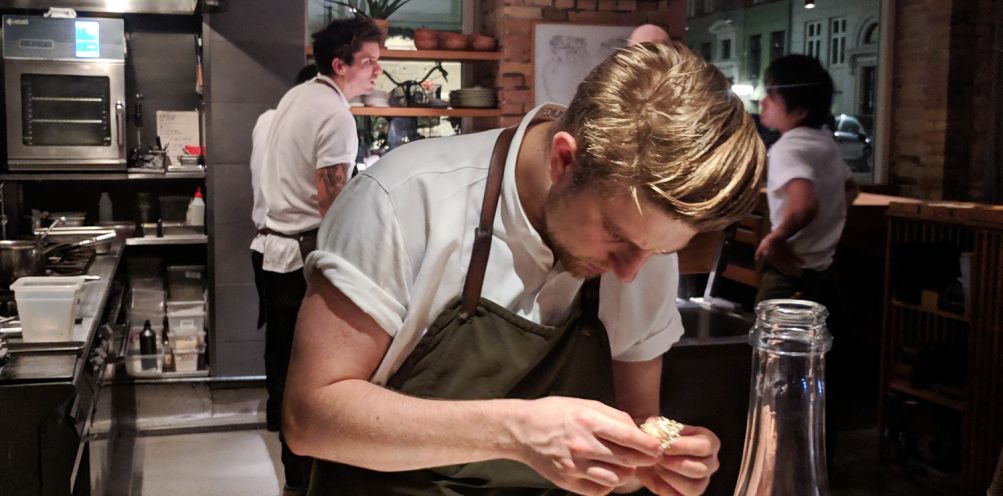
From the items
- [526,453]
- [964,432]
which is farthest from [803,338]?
[964,432]

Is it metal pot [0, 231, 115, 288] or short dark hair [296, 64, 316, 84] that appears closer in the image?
metal pot [0, 231, 115, 288]

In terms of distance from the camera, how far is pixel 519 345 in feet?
4.32

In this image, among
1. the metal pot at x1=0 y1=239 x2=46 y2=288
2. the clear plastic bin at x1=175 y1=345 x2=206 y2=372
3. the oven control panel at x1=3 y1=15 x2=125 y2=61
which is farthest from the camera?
the clear plastic bin at x1=175 y1=345 x2=206 y2=372

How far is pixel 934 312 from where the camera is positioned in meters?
4.62

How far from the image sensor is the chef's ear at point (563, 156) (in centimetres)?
120

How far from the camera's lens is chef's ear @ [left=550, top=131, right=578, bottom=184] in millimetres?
1198

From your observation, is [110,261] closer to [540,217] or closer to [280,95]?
Result: [280,95]

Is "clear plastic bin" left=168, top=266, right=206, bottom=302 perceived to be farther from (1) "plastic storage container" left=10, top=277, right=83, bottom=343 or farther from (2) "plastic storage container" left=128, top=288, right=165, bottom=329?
(1) "plastic storage container" left=10, top=277, right=83, bottom=343

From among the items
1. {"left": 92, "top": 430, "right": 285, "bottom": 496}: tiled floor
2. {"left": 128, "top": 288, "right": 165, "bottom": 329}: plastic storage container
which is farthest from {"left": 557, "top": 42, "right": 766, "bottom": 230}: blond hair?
{"left": 128, "top": 288, "right": 165, "bottom": 329}: plastic storage container

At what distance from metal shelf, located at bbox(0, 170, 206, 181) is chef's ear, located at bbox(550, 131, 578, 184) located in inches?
187

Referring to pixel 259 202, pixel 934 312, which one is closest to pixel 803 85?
pixel 934 312

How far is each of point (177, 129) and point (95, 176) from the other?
2.29 ft

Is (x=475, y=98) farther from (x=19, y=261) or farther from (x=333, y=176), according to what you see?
(x=19, y=261)

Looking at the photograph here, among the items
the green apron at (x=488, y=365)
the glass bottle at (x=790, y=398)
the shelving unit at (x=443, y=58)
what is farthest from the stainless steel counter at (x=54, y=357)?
the shelving unit at (x=443, y=58)
